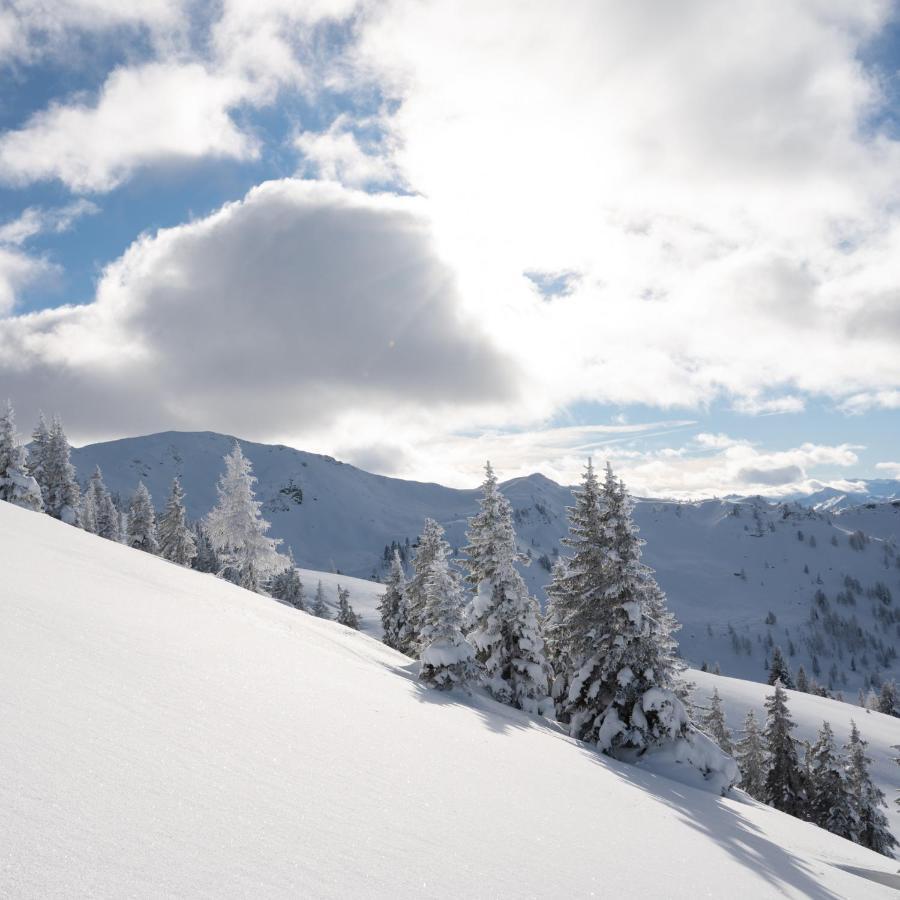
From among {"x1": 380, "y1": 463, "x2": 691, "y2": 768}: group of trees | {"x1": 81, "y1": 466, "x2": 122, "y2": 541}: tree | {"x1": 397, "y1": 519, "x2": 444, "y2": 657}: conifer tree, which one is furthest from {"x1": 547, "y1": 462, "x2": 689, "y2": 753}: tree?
{"x1": 81, "y1": 466, "x2": 122, "y2": 541}: tree

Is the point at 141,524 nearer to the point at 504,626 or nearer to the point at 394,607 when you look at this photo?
the point at 394,607

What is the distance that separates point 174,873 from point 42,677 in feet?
12.2

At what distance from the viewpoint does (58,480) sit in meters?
54.5

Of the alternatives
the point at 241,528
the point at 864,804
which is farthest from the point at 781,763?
the point at 241,528

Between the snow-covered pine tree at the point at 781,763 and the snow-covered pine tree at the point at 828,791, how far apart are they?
777 mm

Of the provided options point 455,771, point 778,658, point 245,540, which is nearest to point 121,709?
point 455,771

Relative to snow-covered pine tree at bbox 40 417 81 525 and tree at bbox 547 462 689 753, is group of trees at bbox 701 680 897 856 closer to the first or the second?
tree at bbox 547 462 689 753

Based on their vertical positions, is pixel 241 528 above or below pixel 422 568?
above

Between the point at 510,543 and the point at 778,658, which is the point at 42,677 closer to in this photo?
the point at 510,543

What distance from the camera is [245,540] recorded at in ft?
151

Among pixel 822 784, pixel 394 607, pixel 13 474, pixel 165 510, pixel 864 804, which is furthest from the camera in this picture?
pixel 165 510

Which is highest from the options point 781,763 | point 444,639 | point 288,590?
point 444,639

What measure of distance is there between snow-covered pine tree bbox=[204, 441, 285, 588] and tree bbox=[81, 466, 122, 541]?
3058cm

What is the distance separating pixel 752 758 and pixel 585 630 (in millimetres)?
29510
